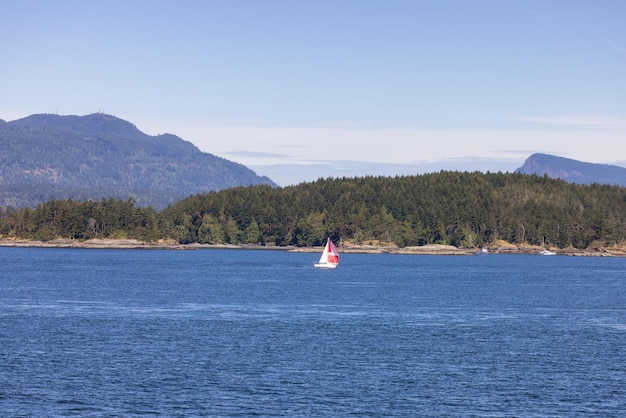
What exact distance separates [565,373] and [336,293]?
56.1 metres

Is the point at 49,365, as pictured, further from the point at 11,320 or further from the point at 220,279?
the point at 220,279

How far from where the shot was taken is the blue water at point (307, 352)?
45188mm

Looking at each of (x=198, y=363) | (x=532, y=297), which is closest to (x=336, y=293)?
(x=532, y=297)

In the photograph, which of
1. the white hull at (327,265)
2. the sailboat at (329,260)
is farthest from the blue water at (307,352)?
the sailboat at (329,260)

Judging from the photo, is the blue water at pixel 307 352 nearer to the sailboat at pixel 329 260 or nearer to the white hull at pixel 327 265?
the white hull at pixel 327 265

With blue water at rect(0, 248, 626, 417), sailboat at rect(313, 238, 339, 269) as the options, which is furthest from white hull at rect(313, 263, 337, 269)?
blue water at rect(0, 248, 626, 417)

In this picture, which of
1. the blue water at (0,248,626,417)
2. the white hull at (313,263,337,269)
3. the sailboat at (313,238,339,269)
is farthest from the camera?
the sailboat at (313,238,339,269)

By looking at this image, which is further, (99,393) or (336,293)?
(336,293)

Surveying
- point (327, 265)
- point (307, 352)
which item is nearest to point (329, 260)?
point (327, 265)

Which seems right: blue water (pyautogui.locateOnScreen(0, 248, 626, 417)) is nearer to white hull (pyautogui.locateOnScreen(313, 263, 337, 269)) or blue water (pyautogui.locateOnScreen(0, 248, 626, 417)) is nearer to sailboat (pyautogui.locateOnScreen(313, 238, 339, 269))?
white hull (pyautogui.locateOnScreen(313, 263, 337, 269))

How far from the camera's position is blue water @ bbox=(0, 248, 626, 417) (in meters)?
45.2

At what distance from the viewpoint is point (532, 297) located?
108438 mm

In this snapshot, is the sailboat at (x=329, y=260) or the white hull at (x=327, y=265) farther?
the sailboat at (x=329, y=260)

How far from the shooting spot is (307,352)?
5991 cm
